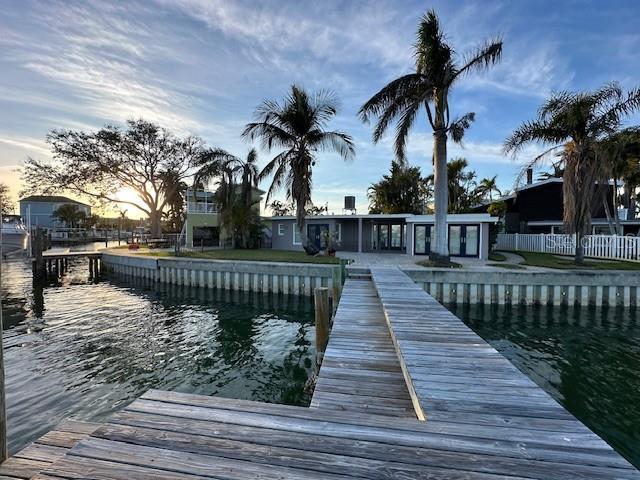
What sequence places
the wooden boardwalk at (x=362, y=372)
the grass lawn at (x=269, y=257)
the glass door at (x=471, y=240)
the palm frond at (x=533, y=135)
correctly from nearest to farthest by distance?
the wooden boardwalk at (x=362, y=372)
the palm frond at (x=533, y=135)
the grass lawn at (x=269, y=257)
the glass door at (x=471, y=240)

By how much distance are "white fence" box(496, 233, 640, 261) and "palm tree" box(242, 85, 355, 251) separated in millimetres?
12465

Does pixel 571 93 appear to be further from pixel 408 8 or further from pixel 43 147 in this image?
pixel 43 147

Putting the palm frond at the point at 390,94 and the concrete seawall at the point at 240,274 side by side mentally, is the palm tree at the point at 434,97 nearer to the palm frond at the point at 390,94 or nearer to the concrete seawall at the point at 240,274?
the palm frond at the point at 390,94

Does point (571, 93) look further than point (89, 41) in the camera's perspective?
Yes

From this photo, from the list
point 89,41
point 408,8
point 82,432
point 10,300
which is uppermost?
point 408,8

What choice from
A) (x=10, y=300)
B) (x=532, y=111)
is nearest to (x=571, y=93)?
(x=532, y=111)

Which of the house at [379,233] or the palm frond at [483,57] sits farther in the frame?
the house at [379,233]

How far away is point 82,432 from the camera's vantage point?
9.45 feet

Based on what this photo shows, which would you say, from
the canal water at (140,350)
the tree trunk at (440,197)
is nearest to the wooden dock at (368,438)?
the canal water at (140,350)

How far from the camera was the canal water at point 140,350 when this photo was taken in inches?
231

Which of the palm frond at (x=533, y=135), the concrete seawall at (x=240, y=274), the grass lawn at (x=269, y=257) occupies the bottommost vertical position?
the concrete seawall at (x=240, y=274)

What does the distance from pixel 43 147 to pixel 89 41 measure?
1018 inches

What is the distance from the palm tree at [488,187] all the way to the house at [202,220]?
28210mm

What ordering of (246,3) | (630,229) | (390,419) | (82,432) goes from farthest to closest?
(630,229) → (246,3) → (82,432) → (390,419)
